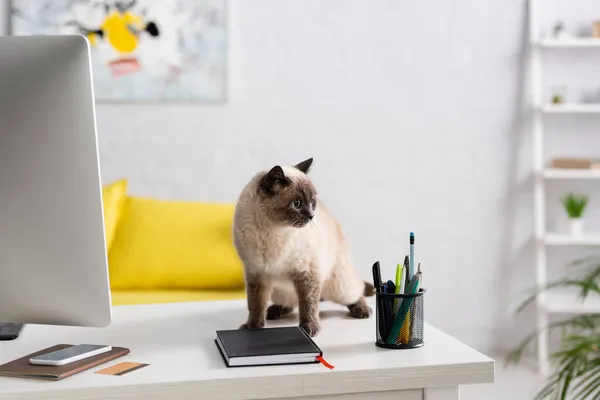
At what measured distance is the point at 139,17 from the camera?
11.7 ft

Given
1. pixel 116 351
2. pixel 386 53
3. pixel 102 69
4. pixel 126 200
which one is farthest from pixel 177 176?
pixel 116 351

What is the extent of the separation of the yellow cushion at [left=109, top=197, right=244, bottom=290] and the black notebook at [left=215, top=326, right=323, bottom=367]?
174 centimetres

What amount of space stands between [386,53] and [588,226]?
137 cm

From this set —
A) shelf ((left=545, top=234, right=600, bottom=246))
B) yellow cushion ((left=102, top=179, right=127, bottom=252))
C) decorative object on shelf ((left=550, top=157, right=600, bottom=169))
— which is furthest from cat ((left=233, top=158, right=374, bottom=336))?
decorative object on shelf ((left=550, top=157, right=600, bottom=169))

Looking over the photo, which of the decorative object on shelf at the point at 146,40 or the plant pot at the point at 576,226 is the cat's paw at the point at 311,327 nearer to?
the decorative object on shelf at the point at 146,40

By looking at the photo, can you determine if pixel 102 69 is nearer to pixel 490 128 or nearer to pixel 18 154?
pixel 490 128

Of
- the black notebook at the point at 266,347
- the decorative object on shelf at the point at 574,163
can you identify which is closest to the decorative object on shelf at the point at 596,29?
the decorative object on shelf at the point at 574,163

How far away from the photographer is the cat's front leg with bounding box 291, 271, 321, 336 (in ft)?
4.67

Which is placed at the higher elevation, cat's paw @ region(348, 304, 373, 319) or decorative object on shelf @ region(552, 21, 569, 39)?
decorative object on shelf @ region(552, 21, 569, 39)

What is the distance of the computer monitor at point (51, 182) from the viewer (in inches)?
41.9

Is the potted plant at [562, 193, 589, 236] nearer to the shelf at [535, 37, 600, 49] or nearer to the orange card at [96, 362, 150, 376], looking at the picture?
the shelf at [535, 37, 600, 49]

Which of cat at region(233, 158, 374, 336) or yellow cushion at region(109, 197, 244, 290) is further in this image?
yellow cushion at region(109, 197, 244, 290)

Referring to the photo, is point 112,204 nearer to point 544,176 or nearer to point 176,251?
point 176,251

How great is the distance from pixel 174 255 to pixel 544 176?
1.85 metres
